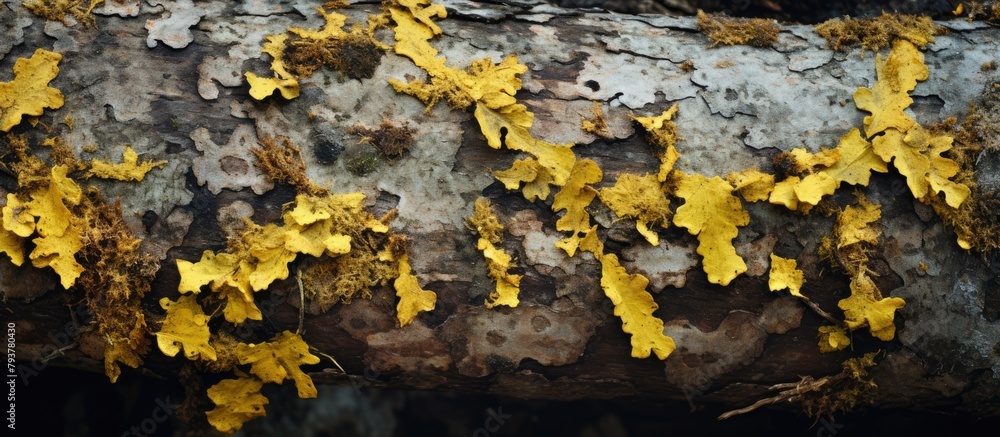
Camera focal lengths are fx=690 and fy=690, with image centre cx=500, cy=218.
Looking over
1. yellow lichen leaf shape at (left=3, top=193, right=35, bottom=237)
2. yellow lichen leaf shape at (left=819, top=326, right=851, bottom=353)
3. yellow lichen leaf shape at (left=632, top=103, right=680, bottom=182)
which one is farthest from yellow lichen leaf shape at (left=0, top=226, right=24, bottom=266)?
yellow lichen leaf shape at (left=819, top=326, right=851, bottom=353)

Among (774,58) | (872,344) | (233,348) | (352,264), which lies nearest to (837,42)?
(774,58)

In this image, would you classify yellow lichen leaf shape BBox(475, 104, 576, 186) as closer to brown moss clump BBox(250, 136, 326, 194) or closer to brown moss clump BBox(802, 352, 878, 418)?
brown moss clump BBox(250, 136, 326, 194)

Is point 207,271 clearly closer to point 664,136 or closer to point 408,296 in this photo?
point 408,296

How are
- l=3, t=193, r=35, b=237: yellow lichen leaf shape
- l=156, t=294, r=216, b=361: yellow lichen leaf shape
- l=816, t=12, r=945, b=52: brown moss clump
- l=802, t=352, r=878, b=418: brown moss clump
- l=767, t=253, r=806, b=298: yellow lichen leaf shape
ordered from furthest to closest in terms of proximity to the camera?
l=816, t=12, r=945, b=52: brown moss clump < l=802, t=352, r=878, b=418: brown moss clump < l=767, t=253, r=806, b=298: yellow lichen leaf shape < l=156, t=294, r=216, b=361: yellow lichen leaf shape < l=3, t=193, r=35, b=237: yellow lichen leaf shape

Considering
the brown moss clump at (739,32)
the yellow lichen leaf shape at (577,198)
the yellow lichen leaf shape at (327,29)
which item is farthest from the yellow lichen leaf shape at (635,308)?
the yellow lichen leaf shape at (327,29)

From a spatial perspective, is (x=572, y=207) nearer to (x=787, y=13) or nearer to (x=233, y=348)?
(x=233, y=348)
